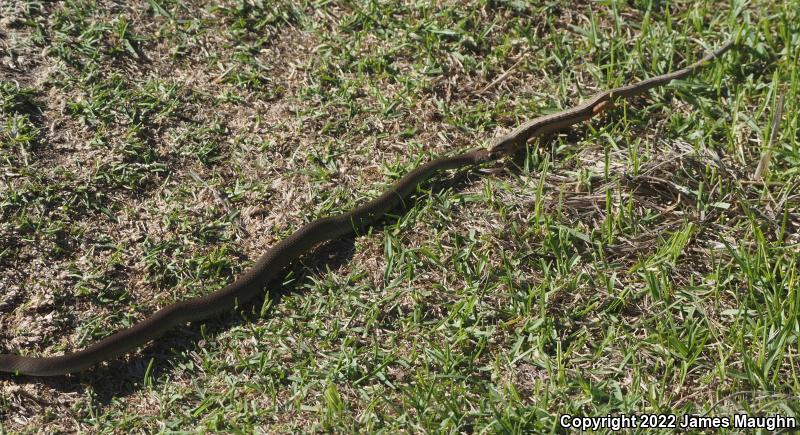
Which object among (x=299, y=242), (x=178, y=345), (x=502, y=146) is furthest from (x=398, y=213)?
(x=178, y=345)

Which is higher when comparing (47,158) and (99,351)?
(47,158)

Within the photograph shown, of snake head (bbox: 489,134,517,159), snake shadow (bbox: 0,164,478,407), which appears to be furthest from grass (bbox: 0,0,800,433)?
snake head (bbox: 489,134,517,159)

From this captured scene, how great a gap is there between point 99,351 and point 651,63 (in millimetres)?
4031

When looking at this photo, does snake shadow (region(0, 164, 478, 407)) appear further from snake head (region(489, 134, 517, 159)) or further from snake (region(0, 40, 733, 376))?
snake head (region(489, 134, 517, 159))

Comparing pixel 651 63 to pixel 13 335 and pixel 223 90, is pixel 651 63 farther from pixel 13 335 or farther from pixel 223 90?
pixel 13 335

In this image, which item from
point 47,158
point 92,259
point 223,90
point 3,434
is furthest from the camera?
point 223,90

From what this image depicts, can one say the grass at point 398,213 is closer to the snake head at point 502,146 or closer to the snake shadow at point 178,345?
the snake shadow at point 178,345

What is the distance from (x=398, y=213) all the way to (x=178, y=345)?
59.4 inches

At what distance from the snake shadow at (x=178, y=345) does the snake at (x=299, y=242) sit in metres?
0.06

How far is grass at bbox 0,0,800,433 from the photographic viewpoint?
4516 mm

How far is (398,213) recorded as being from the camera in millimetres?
5523

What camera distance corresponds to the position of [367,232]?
17.8 feet

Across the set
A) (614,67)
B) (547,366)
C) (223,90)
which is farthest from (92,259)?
(614,67)

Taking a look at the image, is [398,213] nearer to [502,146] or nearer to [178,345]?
[502,146]
